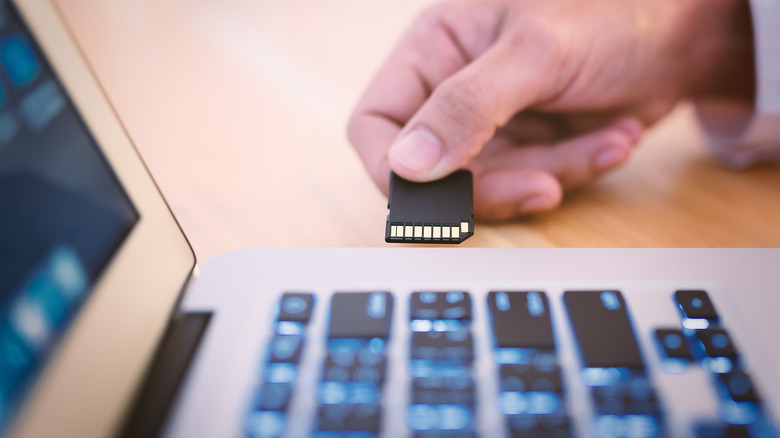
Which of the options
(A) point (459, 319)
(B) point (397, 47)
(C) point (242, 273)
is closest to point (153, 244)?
(C) point (242, 273)

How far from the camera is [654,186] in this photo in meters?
0.44

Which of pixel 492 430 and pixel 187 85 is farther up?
pixel 187 85

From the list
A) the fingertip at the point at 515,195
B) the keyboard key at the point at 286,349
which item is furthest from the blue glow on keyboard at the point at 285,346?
the fingertip at the point at 515,195

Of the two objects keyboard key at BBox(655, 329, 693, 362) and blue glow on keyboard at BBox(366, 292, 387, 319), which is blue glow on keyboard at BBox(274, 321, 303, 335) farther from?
keyboard key at BBox(655, 329, 693, 362)

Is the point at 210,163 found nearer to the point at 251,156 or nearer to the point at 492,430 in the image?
the point at 251,156

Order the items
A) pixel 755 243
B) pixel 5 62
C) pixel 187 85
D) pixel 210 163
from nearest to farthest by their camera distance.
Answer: pixel 5 62
pixel 755 243
pixel 210 163
pixel 187 85

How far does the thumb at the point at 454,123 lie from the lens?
0.36 meters

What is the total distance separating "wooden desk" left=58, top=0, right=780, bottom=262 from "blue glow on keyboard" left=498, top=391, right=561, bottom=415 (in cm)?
17

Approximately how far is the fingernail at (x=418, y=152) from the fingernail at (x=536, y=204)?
9cm

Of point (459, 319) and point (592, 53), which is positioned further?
point (592, 53)

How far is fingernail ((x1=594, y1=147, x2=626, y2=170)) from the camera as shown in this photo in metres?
0.44

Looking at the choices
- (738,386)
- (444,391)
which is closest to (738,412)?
(738,386)

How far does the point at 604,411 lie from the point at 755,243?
9.8 inches

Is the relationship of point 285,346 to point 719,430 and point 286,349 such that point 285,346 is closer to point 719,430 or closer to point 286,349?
point 286,349
